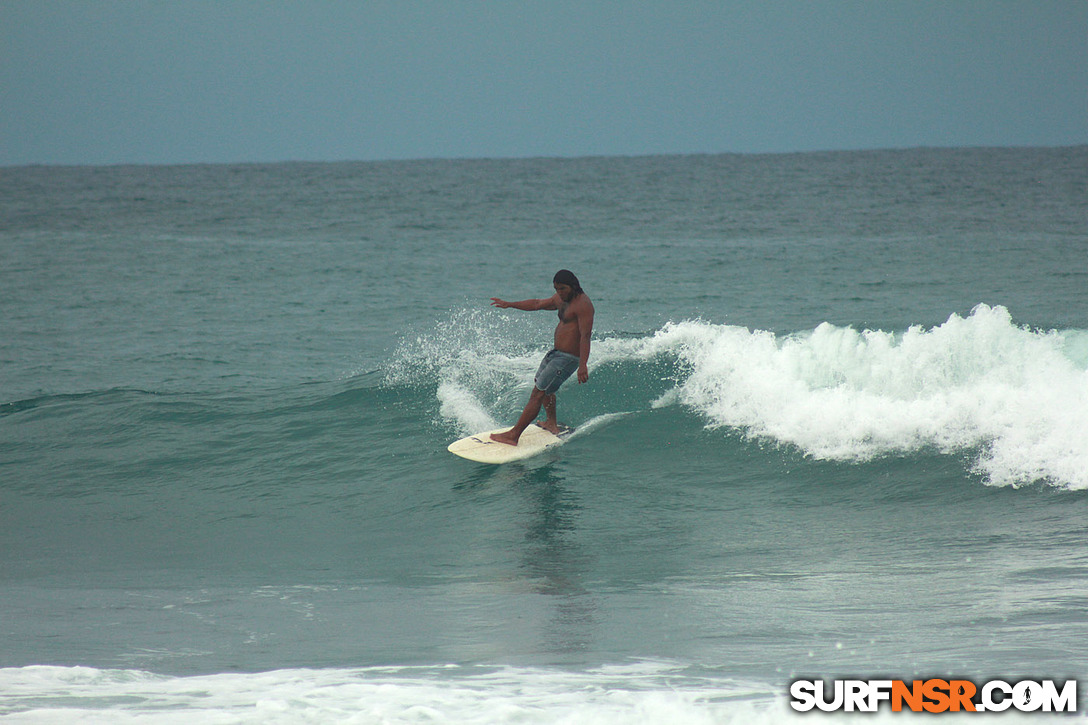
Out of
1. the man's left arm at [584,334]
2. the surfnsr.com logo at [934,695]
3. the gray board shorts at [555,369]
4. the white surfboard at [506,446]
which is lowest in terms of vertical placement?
the surfnsr.com logo at [934,695]

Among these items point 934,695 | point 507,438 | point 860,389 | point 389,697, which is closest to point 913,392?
point 860,389

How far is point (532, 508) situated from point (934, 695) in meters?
4.87

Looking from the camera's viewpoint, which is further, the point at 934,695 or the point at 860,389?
the point at 860,389

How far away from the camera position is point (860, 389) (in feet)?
34.4

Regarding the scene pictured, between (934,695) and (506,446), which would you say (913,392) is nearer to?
(506,446)

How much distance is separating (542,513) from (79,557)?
3.91m

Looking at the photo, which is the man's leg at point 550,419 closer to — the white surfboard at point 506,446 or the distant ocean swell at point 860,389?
the white surfboard at point 506,446

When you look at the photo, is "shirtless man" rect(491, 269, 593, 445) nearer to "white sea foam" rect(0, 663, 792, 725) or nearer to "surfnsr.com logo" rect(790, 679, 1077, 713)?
"white sea foam" rect(0, 663, 792, 725)

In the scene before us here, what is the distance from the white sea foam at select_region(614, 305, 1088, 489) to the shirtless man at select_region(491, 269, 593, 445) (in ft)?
7.38

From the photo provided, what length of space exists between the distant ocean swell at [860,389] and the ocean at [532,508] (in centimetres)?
4

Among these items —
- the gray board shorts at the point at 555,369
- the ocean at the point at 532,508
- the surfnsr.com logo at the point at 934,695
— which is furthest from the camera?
the gray board shorts at the point at 555,369

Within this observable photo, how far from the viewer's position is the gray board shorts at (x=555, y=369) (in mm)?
9195

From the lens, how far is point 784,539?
297 inches

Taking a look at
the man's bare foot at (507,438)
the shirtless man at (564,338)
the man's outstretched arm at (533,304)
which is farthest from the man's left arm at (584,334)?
the man's bare foot at (507,438)
